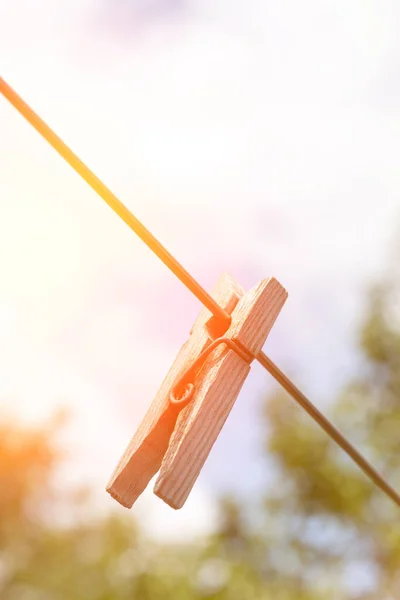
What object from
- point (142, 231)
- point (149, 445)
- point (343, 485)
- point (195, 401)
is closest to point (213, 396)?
point (195, 401)

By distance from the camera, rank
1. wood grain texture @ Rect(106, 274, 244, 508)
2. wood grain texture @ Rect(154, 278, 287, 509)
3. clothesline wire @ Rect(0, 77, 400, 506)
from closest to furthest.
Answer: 1. clothesline wire @ Rect(0, 77, 400, 506)
2. wood grain texture @ Rect(154, 278, 287, 509)
3. wood grain texture @ Rect(106, 274, 244, 508)

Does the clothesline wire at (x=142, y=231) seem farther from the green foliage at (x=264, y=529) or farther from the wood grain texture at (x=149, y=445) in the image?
the green foliage at (x=264, y=529)

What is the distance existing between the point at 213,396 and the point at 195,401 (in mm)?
67

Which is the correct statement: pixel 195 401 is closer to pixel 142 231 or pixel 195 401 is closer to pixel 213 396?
pixel 213 396

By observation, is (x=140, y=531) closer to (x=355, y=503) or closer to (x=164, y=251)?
(x=355, y=503)

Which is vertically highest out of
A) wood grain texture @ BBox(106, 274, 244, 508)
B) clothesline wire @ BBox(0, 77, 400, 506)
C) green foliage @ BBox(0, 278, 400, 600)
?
green foliage @ BBox(0, 278, 400, 600)

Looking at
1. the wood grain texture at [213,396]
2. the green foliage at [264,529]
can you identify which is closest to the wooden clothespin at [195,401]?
the wood grain texture at [213,396]

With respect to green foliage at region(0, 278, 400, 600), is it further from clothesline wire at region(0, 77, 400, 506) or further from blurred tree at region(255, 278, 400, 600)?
clothesline wire at region(0, 77, 400, 506)

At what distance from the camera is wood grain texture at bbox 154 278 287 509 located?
1687 millimetres

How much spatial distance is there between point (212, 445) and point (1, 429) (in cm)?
2330

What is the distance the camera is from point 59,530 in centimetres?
2339

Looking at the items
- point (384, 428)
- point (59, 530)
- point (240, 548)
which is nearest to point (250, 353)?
point (384, 428)

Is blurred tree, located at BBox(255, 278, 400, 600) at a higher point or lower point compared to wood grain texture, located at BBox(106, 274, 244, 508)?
higher

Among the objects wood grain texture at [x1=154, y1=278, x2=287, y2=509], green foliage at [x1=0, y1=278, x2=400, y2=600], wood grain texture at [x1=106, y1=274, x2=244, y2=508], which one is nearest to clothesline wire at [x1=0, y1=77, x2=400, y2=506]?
wood grain texture at [x1=154, y1=278, x2=287, y2=509]
